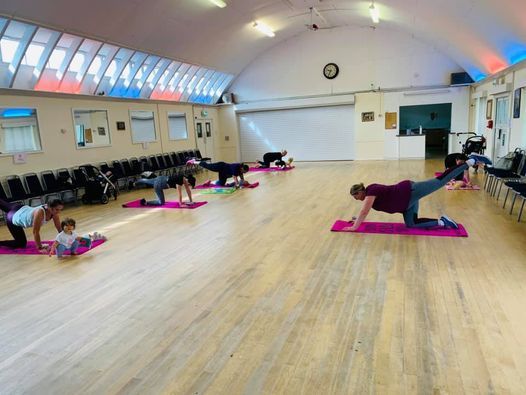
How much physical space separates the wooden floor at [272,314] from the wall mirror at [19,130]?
4105 millimetres

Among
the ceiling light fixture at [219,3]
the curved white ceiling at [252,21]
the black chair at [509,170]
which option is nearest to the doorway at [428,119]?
the curved white ceiling at [252,21]

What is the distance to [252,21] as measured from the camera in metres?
12.7

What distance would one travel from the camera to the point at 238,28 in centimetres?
1286

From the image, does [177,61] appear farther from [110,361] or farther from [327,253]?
[110,361]

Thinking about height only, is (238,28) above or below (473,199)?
above

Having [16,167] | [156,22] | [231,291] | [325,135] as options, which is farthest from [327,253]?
[325,135]

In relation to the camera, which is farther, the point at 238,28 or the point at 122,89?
the point at 238,28

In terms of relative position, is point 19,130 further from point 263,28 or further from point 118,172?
point 263,28

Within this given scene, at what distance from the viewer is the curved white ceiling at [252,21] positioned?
746cm

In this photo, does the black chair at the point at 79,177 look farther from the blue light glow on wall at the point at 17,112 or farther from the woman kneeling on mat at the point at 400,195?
the woman kneeling on mat at the point at 400,195

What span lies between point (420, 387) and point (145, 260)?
3569 millimetres

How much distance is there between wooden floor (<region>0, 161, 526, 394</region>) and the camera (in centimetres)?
252

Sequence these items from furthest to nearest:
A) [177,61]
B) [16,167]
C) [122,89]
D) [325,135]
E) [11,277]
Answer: [325,135]
[177,61]
[122,89]
[16,167]
[11,277]

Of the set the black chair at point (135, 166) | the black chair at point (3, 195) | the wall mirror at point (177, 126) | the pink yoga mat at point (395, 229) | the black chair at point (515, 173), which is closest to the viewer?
the pink yoga mat at point (395, 229)
